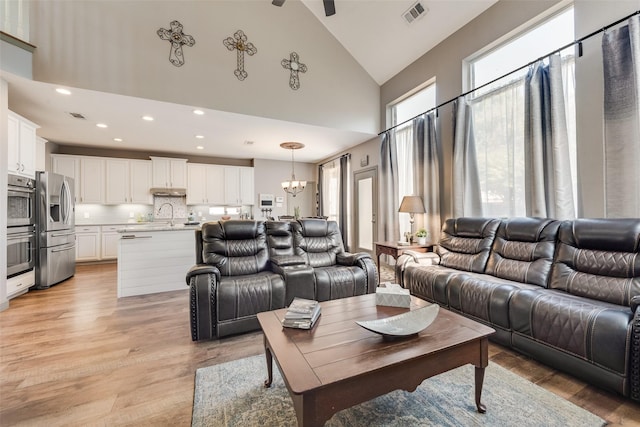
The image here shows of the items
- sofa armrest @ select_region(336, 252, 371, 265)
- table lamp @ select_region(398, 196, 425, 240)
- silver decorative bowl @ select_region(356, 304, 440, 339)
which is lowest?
silver decorative bowl @ select_region(356, 304, 440, 339)

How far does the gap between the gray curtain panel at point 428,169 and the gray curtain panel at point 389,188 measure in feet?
1.97

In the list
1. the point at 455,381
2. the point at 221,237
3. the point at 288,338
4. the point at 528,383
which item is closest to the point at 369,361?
the point at 288,338

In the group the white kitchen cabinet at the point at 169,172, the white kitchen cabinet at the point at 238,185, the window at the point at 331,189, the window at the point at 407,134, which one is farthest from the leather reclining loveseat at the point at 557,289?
the white kitchen cabinet at the point at 169,172

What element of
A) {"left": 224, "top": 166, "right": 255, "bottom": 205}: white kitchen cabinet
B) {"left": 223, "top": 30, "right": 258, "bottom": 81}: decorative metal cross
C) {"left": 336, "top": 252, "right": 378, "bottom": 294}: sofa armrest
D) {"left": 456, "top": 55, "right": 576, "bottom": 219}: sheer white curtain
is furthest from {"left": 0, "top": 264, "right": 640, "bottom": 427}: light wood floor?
{"left": 224, "top": 166, "right": 255, "bottom": 205}: white kitchen cabinet

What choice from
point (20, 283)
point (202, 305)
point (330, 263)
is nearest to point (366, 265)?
point (330, 263)

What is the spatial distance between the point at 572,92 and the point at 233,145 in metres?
5.77

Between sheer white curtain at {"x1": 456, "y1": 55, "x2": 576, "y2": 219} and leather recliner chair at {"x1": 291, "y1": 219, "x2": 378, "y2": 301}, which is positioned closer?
sheer white curtain at {"x1": 456, "y1": 55, "x2": 576, "y2": 219}

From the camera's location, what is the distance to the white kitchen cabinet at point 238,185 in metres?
7.13

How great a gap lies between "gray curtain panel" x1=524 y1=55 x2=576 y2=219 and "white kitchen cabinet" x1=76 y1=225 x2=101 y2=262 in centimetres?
798

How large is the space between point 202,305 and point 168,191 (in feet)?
17.9

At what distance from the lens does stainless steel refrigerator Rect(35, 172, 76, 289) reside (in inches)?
153

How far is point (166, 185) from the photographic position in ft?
21.3

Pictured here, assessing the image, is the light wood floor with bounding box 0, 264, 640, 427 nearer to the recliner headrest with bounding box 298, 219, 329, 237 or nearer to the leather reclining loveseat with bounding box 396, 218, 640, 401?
the leather reclining loveseat with bounding box 396, 218, 640, 401

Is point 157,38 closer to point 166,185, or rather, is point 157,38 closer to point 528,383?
point 166,185
